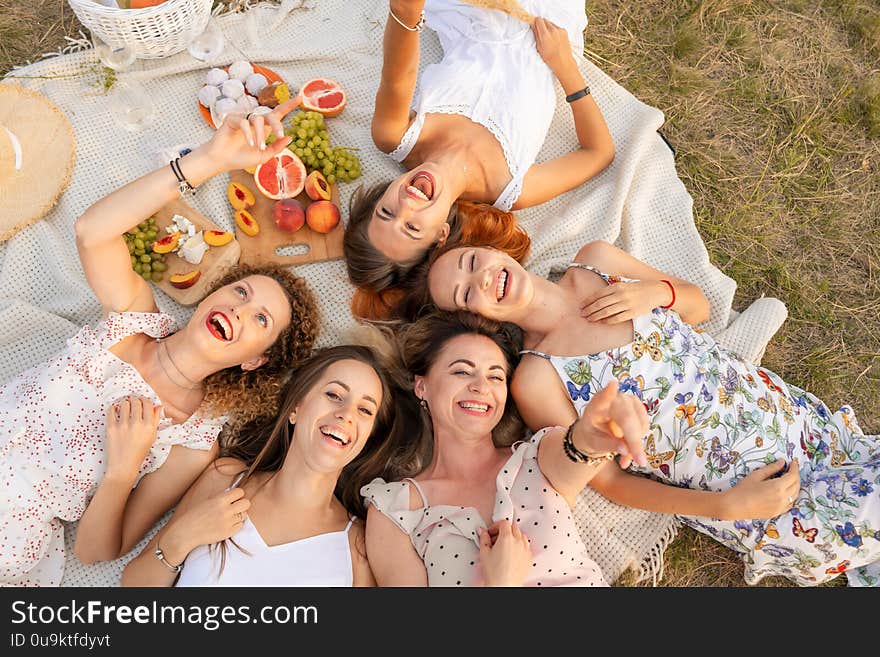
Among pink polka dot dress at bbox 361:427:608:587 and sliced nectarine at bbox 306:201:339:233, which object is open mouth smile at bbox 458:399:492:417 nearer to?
pink polka dot dress at bbox 361:427:608:587

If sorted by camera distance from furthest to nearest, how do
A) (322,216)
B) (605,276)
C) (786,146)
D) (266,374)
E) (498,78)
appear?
(786,146), (498,78), (322,216), (605,276), (266,374)

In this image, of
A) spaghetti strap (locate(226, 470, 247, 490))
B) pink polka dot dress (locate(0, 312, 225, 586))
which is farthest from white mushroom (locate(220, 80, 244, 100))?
spaghetti strap (locate(226, 470, 247, 490))

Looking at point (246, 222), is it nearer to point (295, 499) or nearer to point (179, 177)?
point (179, 177)

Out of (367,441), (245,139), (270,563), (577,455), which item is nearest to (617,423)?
(577,455)

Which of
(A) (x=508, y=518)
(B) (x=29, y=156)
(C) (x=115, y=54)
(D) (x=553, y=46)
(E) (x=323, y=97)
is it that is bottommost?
(A) (x=508, y=518)

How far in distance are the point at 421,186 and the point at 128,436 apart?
77.7 inches

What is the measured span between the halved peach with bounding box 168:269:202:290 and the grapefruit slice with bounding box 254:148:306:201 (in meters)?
0.67

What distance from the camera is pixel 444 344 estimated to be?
4004 millimetres

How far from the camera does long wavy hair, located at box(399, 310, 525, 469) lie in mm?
4047

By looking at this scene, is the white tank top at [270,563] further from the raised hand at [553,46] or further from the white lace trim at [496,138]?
the raised hand at [553,46]

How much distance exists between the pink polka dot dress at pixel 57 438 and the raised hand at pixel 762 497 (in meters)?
2.88

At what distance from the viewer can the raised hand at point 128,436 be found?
3707mm

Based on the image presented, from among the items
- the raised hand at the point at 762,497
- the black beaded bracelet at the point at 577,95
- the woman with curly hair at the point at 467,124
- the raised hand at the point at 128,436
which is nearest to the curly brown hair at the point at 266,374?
the raised hand at the point at 128,436
